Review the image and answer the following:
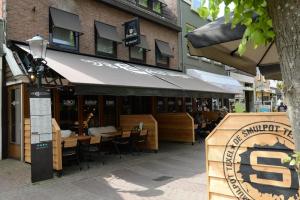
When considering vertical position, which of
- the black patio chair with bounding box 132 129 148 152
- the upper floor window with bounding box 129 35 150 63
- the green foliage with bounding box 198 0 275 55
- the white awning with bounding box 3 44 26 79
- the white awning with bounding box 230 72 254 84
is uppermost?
the upper floor window with bounding box 129 35 150 63

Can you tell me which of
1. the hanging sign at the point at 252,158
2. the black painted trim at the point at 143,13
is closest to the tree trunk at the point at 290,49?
the hanging sign at the point at 252,158

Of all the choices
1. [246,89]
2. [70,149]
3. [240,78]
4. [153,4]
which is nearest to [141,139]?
[70,149]

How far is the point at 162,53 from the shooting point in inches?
685

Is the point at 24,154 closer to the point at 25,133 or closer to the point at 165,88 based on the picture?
the point at 25,133

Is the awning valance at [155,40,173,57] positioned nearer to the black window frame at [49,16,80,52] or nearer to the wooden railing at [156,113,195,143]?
the wooden railing at [156,113,195,143]

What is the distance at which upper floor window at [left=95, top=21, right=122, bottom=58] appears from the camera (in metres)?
13.6

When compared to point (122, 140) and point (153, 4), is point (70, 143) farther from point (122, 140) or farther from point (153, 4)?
point (153, 4)

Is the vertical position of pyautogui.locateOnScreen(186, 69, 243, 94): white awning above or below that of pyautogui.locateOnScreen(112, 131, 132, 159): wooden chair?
above

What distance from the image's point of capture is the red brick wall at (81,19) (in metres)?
10.7

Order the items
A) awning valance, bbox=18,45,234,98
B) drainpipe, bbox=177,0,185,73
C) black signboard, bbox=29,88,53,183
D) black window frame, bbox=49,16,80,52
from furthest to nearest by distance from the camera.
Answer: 1. drainpipe, bbox=177,0,185,73
2. black window frame, bbox=49,16,80,52
3. awning valance, bbox=18,45,234,98
4. black signboard, bbox=29,88,53,183

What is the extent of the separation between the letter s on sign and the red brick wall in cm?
917

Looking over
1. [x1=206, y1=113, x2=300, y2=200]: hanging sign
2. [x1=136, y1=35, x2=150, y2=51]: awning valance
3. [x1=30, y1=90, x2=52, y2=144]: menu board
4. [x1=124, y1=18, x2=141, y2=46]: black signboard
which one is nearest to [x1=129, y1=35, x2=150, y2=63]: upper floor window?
[x1=136, y1=35, x2=150, y2=51]: awning valance

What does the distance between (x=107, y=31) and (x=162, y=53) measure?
14.1ft

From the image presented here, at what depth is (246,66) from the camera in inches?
189
